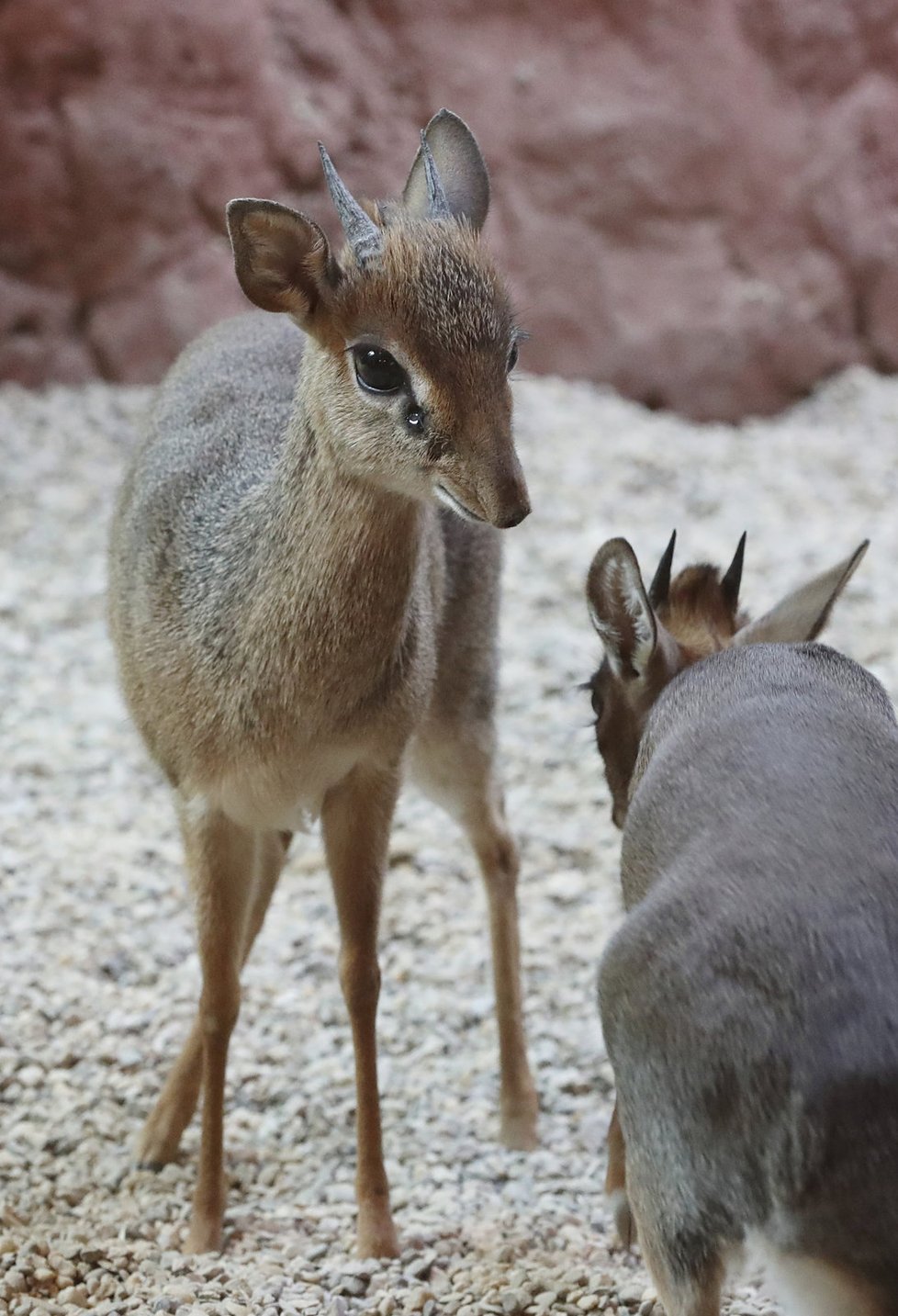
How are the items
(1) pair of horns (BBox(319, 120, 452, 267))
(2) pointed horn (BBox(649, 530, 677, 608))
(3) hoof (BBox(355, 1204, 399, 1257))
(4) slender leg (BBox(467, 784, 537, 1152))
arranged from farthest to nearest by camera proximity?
(4) slender leg (BBox(467, 784, 537, 1152)), (3) hoof (BBox(355, 1204, 399, 1257)), (2) pointed horn (BBox(649, 530, 677, 608)), (1) pair of horns (BBox(319, 120, 452, 267))

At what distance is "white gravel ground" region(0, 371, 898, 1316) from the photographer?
3271mm

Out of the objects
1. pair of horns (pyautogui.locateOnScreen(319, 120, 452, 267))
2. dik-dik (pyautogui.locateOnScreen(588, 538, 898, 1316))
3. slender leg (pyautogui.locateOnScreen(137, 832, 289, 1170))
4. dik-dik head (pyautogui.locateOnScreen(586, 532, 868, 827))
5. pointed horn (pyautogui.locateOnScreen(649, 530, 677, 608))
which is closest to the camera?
dik-dik (pyautogui.locateOnScreen(588, 538, 898, 1316))

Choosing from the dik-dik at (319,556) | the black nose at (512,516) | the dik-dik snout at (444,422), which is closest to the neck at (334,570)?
the dik-dik at (319,556)

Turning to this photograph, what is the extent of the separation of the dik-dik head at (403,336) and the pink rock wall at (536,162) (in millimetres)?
5074

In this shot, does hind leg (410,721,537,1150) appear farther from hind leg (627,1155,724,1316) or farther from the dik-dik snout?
hind leg (627,1155,724,1316)

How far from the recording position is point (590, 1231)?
11.3 ft

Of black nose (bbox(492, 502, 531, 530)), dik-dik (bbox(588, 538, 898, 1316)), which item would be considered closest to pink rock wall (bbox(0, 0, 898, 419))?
black nose (bbox(492, 502, 531, 530))

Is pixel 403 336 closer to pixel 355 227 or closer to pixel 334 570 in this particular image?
pixel 355 227

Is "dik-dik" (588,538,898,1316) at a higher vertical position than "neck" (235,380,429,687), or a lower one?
lower

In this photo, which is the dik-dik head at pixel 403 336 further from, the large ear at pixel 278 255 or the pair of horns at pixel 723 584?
the pair of horns at pixel 723 584

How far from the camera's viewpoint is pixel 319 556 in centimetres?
312

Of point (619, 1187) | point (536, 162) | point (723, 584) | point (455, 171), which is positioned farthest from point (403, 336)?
point (536, 162)

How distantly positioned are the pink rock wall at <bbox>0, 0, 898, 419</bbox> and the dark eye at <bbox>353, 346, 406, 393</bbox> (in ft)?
17.0

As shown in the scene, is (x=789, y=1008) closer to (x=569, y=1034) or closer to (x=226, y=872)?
(x=226, y=872)
